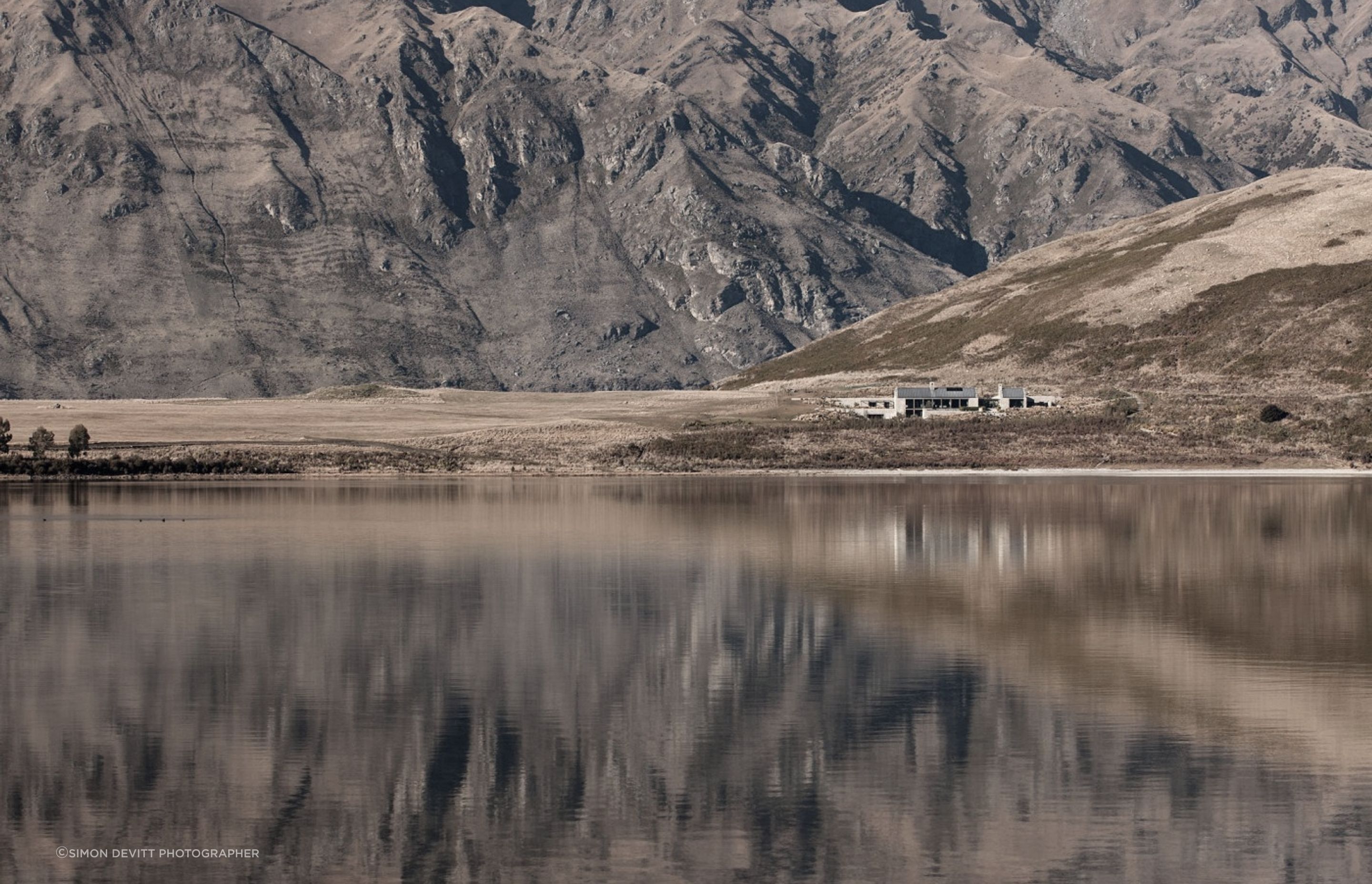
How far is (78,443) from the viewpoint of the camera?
545 feet

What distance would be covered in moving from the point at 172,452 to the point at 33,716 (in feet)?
434

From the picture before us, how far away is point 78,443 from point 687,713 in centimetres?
13421

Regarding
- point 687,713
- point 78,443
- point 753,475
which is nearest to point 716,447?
point 753,475

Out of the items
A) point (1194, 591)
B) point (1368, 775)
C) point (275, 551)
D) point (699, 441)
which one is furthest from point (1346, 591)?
point (699, 441)

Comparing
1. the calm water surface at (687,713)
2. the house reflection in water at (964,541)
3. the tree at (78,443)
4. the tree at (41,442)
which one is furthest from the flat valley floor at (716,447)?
the calm water surface at (687,713)

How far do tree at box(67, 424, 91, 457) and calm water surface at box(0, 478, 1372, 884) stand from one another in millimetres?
86101

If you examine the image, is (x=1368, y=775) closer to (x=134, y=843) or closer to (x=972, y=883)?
(x=972, y=883)

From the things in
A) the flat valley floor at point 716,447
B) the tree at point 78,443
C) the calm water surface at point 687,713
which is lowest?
the calm water surface at point 687,713

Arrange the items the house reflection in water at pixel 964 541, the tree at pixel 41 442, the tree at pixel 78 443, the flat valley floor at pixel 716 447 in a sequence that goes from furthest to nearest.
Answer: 1. the flat valley floor at pixel 716 447
2. the tree at pixel 78 443
3. the tree at pixel 41 442
4. the house reflection in water at pixel 964 541

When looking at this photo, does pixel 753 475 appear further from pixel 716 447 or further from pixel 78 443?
pixel 78 443

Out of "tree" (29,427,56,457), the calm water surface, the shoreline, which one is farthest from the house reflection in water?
"tree" (29,427,56,457)

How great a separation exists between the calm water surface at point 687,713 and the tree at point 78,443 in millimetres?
86101

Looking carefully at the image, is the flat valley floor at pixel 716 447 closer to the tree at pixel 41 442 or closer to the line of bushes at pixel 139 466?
the line of bushes at pixel 139 466

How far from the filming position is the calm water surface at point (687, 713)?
32.1m
